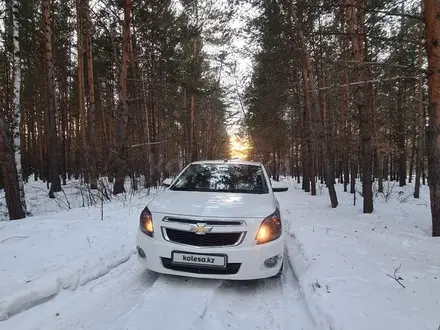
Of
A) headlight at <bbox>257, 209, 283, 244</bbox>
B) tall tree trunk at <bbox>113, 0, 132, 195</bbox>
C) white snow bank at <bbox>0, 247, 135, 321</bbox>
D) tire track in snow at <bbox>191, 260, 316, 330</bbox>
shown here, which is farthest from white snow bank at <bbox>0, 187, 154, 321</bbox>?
tall tree trunk at <bbox>113, 0, 132, 195</bbox>

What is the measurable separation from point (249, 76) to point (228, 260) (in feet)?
59.9

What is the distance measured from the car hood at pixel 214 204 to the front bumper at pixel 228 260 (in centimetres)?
39

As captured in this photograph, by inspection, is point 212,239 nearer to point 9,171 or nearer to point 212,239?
point 212,239

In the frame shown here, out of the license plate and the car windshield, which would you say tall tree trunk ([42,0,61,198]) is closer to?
the car windshield

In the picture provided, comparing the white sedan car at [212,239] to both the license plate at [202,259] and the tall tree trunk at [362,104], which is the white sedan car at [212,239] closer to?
the license plate at [202,259]

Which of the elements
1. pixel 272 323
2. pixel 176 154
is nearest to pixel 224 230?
pixel 272 323

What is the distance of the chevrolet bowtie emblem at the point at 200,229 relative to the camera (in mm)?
3734

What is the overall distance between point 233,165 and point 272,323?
10.4ft

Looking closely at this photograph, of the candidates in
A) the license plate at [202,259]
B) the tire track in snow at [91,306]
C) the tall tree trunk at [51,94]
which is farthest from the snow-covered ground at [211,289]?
the tall tree trunk at [51,94]

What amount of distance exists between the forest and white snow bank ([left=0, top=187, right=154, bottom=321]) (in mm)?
2600

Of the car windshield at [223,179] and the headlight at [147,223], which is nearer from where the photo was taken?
the headlight at [147,223]

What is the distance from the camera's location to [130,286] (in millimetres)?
3953

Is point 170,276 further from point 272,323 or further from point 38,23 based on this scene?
point 38,23

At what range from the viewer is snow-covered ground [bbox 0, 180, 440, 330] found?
3055 mm
